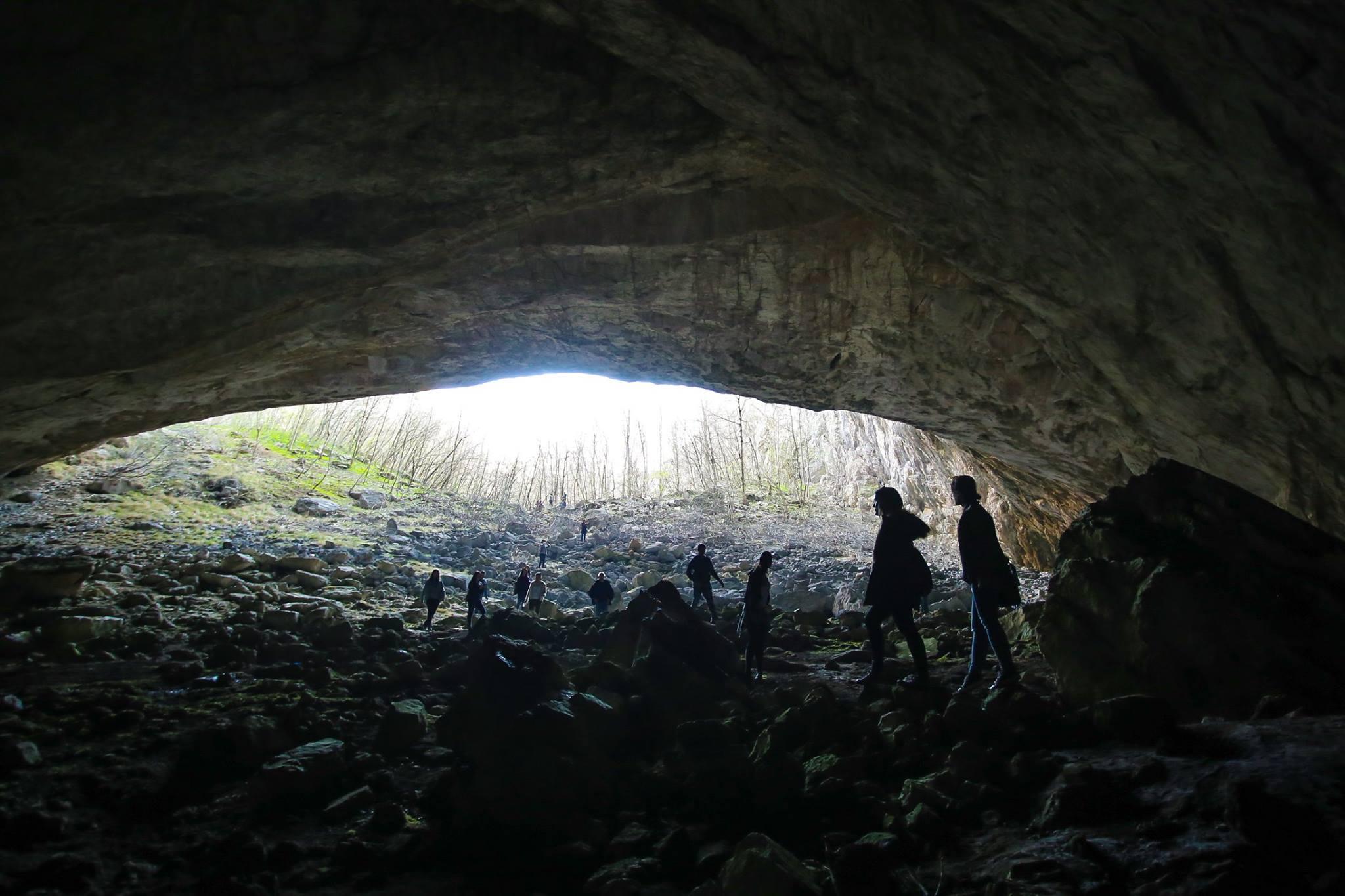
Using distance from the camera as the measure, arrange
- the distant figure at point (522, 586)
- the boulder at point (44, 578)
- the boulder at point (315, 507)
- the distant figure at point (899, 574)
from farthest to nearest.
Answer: the boulder at point (315, 507), the distant figure at point (522, 586), the boulder at point (44, 578), the distant figure at point (899, 574)

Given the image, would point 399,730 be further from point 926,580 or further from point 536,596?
point 536,596

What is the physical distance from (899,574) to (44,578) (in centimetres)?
916

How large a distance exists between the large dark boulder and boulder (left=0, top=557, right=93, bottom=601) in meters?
9.83

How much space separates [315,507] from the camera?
59.3 feet

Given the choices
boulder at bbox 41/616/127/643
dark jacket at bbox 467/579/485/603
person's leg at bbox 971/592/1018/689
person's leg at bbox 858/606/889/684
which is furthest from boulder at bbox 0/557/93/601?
person's leg at bbox 971/592/1018/689

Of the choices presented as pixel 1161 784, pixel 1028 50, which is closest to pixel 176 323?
pixel 1028 50

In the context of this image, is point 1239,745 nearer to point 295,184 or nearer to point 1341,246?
point 1341,246

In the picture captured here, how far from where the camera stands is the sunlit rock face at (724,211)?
3207mm

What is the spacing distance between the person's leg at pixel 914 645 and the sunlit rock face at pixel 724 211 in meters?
2.39

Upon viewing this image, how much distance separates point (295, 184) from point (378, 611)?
6.01 meters

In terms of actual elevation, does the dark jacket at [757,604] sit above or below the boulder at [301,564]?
above

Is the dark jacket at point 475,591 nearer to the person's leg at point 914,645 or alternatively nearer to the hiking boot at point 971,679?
the person's leg at point 914,645

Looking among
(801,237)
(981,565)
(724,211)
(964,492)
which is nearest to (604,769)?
(981,565)

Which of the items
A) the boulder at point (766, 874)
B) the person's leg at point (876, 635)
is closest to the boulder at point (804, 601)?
the person's leg at point (876, 635)
